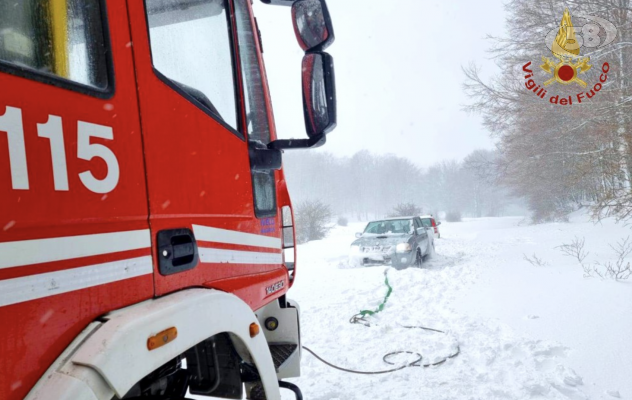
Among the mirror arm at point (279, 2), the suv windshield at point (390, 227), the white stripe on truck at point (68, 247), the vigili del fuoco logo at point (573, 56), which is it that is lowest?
the suv windshield at point (390, 227)

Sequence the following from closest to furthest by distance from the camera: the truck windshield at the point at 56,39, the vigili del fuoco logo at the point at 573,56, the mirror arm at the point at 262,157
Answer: the truck windshield at the point at 56,39 → the mirror arm at the point at 262,157 → the vigili del fuoco logo at the point at 573,56

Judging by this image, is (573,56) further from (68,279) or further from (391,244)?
(68,279)

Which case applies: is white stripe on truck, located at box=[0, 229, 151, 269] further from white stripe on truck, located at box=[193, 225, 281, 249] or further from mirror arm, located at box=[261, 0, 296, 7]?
mirror arm, located at box=[261, 0, 296, 7]

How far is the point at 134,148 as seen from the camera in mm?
1225

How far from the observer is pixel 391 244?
34.6 ft

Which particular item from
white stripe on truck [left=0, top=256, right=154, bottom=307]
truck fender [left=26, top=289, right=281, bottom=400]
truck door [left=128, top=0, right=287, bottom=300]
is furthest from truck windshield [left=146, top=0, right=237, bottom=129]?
truck fender [left=26, top=289, right=281, bottom=400]

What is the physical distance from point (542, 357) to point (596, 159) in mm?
5746

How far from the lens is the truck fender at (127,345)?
901 mm

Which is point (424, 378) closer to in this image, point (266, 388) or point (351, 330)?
point (351, 330)

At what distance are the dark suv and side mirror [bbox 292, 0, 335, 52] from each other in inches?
350

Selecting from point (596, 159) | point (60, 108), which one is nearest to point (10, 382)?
point (60, 108)

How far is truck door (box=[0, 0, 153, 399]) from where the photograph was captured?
86 cm

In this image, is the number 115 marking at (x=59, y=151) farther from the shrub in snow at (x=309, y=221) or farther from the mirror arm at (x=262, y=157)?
the shrub in snow at (x=309, y=221)

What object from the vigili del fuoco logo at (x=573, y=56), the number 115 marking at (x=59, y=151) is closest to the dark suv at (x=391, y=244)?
the vigili del fuoco logo at (x=573, y=56)
